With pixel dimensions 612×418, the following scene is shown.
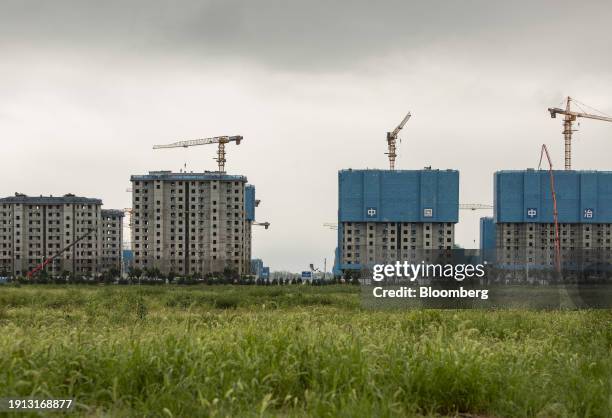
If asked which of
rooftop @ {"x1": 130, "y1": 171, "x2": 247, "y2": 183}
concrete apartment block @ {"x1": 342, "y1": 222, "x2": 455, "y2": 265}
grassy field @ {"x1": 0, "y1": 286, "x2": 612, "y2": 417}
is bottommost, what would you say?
grassy field @ {"x1": 0, "y1": 286, "x2": 612, "y2": 417}

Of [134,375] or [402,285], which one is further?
[402,285]

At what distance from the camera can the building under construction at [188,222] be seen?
124m

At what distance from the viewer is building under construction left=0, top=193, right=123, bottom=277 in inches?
5187

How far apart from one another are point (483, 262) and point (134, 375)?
1757 centimetres

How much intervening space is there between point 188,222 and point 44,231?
28.3 meters

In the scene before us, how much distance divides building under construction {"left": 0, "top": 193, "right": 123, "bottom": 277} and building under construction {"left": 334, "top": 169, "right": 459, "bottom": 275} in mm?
45845

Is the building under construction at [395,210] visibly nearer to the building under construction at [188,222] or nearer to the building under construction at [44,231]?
the building under construction at [188,222]

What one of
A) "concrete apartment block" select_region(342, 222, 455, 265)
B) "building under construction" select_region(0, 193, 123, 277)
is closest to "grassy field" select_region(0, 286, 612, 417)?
"concrete apartment block" select_region(342, 222, 455, 265)

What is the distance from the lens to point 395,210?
118250 millimetres

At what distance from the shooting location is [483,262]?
23531mm

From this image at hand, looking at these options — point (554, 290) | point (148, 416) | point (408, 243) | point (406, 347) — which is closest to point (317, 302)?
point (554, 290)

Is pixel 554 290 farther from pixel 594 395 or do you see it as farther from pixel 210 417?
pixel 210 417

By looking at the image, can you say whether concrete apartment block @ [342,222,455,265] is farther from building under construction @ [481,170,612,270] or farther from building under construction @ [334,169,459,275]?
building under construction @ [481,170,612,270]

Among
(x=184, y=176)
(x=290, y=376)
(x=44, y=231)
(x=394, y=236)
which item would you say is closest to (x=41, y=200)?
(x=44, y=231)
